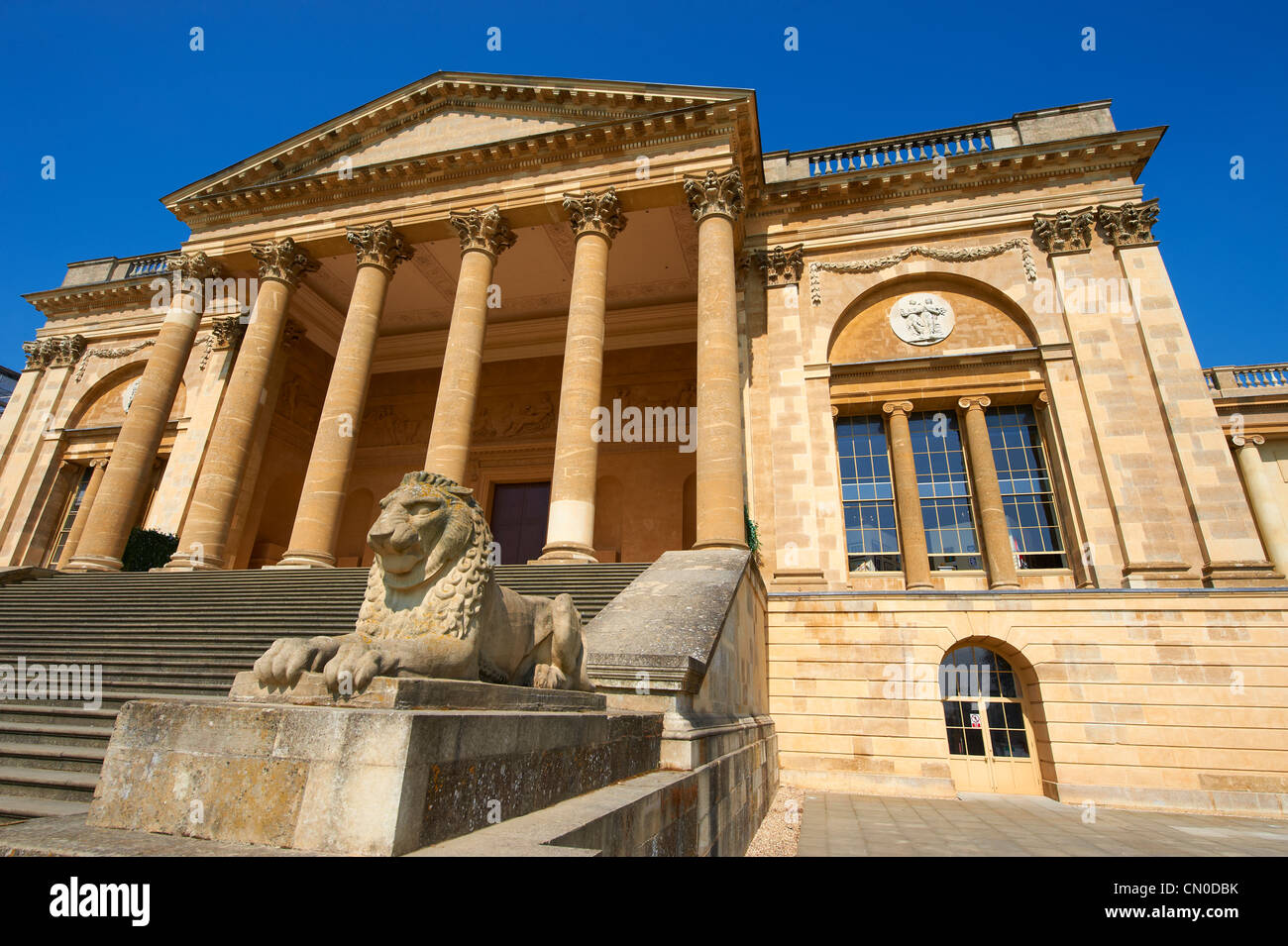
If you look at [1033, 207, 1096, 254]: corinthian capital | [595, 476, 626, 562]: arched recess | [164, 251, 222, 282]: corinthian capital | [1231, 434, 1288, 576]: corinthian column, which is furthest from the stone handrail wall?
[164, 251, 222, 282]: corinthian capital

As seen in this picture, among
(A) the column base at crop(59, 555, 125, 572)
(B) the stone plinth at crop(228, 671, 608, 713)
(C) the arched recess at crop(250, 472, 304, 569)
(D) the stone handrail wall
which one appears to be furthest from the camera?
(C) the arched recess at crop(250, 472, 304, 569)

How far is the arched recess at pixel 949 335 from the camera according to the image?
1458 cm

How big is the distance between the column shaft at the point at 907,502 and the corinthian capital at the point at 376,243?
13.2 m

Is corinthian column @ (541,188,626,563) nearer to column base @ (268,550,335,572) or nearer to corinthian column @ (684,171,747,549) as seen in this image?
corinthian column @ (684,171,747,549)

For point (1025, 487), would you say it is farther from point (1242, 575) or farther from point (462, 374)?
point (462, 374)

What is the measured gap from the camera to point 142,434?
1523 cm

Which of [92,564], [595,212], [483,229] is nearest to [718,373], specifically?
[595,212]

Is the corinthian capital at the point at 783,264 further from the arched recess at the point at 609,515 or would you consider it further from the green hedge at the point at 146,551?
the green hedge at the point at 146,551

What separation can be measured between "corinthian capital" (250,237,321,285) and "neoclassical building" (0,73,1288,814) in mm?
74

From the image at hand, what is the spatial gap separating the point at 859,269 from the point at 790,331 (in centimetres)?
255

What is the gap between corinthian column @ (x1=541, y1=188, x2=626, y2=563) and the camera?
462 inches

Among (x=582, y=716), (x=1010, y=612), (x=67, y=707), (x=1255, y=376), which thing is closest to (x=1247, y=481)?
(x=1255, y=376)

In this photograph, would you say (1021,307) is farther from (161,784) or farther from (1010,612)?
(161,784)

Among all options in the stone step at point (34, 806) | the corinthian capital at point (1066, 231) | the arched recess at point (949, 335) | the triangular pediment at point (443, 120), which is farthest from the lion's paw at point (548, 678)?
the corinthian capital at point (1066, 231)
